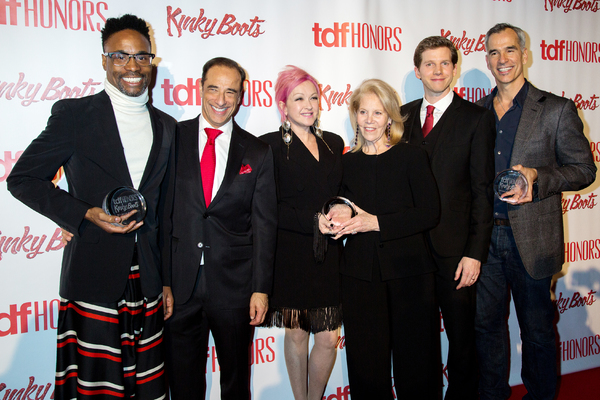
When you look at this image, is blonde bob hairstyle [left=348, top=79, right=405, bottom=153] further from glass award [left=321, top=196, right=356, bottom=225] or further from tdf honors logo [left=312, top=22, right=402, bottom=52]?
tdf honors logo [left=312, top=22, right=402, bottom=52]

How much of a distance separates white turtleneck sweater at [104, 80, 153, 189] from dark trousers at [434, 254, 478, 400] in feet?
5.77

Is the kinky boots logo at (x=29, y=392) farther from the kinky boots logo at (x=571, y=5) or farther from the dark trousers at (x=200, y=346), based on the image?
the kinky boots logo at (x=571, y=5)

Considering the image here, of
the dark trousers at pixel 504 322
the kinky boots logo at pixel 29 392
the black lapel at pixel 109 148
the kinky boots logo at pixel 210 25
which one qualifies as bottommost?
the kinky boots logo at pixel 29 392

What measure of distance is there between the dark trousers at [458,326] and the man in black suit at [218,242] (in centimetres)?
107

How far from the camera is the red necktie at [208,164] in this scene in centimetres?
230

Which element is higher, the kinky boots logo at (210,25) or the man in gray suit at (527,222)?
the kinky boots logo at (210,25)

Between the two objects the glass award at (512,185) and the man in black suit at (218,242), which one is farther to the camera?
the glass award at (512,185)

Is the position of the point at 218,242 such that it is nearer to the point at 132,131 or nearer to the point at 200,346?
the point at 200,346

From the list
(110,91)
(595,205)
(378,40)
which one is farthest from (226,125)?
(595,205)

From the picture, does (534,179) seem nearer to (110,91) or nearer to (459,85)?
(459,85)

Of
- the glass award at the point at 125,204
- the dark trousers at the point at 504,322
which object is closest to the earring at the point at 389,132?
the dark trousers at the point at 504,322

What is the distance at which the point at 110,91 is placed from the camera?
2107mm

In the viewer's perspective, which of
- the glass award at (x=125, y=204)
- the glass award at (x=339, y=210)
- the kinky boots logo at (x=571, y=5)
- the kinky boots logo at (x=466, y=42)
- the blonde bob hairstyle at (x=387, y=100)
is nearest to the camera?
the glass award at (x=125, y=204)

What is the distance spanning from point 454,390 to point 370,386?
2.07ft
